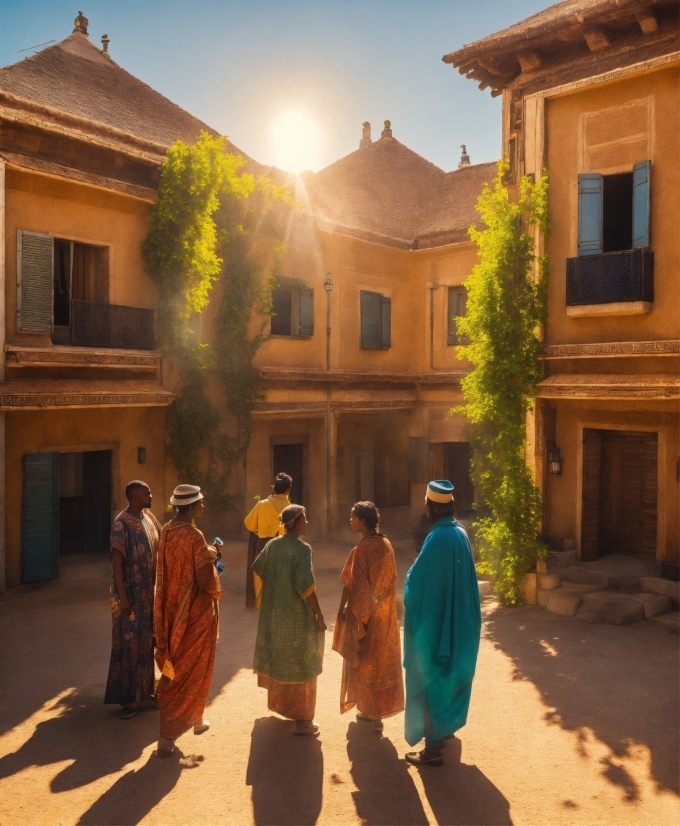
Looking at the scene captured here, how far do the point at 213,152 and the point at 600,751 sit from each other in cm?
1074

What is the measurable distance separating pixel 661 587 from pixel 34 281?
9.58m

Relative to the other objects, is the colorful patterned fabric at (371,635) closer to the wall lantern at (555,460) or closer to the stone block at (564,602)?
the stone block at (564,602)

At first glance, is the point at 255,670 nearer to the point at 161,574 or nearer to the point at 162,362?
the point at 161,574

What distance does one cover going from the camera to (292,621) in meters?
5.50

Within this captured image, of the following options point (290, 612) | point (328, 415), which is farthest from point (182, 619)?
point (328, 415)

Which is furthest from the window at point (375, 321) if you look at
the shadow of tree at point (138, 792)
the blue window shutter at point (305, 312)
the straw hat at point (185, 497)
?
the shadow of tree at point (138, 792)

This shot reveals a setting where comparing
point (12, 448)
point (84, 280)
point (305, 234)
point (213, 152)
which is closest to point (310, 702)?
point (12, 448)

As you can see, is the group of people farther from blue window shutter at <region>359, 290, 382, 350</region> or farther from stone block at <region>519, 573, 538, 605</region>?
blue window shutter at <region>359, 290, 382, 350</region>

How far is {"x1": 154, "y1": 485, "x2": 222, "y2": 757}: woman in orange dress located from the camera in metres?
5.27

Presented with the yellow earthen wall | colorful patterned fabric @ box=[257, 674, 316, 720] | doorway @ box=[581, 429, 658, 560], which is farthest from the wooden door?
the yellow earthen wall

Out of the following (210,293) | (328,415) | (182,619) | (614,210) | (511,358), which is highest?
(614,210)

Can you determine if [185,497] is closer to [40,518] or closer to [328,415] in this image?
[40,518]

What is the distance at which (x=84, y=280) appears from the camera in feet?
38.8

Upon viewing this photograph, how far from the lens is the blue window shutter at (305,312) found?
1498cm
